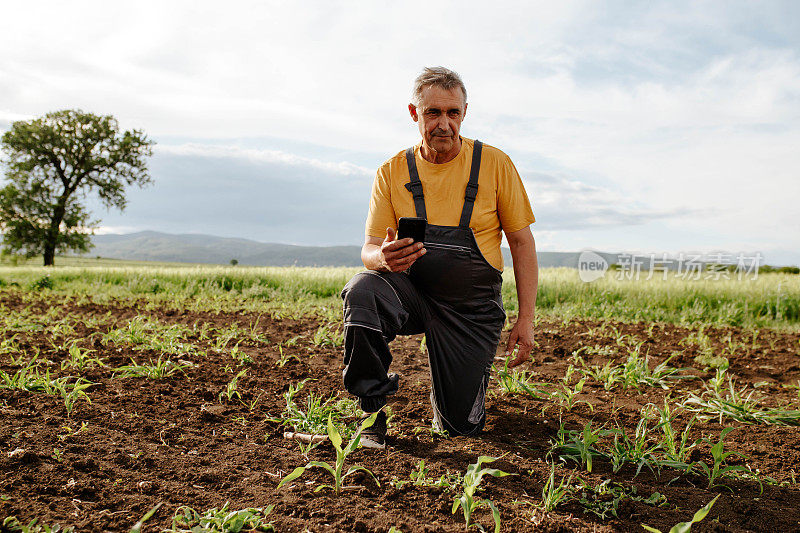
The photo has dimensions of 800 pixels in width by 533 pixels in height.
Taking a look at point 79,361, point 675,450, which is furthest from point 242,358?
point 675,450

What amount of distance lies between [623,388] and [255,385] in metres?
2.67

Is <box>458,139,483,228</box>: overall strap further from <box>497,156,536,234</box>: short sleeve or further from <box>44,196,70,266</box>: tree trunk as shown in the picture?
<box>44,196,70,266</box>: tree trunk

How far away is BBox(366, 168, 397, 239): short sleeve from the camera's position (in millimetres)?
3398

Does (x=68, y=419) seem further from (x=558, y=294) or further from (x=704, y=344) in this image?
(x=558, y=294)

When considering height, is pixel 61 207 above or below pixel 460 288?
above

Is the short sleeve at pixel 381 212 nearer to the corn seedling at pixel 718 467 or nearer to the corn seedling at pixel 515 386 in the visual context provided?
the corn seedling at pixel 515 386

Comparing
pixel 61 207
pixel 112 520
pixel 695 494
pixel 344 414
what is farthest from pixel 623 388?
pixel 61 207

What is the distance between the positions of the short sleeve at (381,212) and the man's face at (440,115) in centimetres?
38

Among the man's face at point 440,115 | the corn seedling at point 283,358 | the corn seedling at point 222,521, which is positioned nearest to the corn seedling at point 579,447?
the corn seedling at point 222,521

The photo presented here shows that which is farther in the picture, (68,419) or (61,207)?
(61,207)

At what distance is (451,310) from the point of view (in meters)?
3.24

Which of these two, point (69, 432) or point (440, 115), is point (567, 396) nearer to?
point (440, 115)

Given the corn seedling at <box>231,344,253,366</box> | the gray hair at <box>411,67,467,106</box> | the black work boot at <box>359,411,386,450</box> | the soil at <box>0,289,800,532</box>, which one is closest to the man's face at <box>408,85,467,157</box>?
the gray hair at <box>411,67,467,106</box>

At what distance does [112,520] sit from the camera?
2.16 metres
